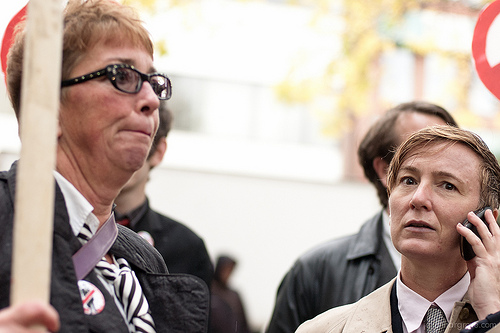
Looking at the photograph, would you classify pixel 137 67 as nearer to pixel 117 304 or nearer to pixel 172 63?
pixel 117 304

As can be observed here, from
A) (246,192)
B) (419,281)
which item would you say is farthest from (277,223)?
(419,281)

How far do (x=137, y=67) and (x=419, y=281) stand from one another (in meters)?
1.31

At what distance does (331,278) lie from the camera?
12.3ft

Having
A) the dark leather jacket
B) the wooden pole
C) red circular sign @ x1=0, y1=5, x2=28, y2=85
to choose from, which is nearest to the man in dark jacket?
the dark leather jacket

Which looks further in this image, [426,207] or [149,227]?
[149,227]

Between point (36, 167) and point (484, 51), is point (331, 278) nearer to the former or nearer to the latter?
point (484, 51)

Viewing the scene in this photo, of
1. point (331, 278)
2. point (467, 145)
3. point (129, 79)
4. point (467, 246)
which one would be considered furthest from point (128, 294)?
point (331, 278)

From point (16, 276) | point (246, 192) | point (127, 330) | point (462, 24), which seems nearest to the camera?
point (16, 276)

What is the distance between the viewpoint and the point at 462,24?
1322 cm

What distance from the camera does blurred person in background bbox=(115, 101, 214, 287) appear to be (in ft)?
13.3

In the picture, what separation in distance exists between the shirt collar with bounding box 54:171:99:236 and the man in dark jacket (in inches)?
73.5

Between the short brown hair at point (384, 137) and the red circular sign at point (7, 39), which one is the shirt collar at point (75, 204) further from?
the short brown hair at point (384, 137)

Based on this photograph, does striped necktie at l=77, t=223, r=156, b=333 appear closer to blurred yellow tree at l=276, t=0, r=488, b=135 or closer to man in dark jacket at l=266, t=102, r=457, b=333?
man in dark jacket at l=266, t=102, r=457, b=333

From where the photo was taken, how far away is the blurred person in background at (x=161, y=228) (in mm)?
4039
